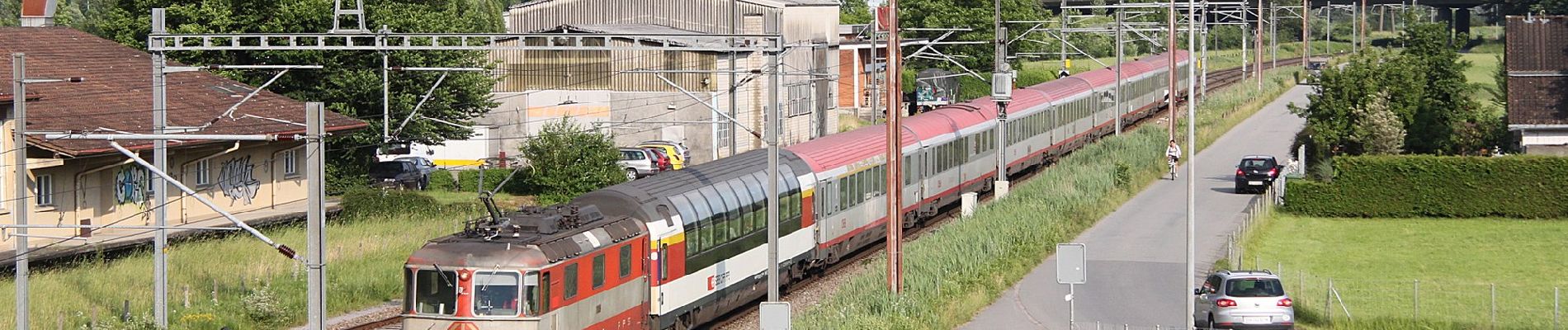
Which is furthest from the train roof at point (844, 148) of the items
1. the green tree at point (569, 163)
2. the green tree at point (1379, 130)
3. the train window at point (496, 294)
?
the green tree at point (1379, 130)

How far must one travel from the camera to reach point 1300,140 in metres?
56.5

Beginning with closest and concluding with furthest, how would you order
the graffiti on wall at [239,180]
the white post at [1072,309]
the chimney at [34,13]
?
the white post at [1072,309] → the chimney at [34,13] → the graffiti on wall at [239,180]

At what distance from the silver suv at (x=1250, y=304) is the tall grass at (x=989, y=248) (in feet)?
13.9

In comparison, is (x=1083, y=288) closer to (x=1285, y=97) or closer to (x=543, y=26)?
(x=543, y=26)

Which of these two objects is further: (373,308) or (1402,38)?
(1402,38)

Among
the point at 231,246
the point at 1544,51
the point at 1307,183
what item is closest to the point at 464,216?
the point at 231,246

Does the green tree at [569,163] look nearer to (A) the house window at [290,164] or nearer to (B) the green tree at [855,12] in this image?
(A) the house window at [290,164]

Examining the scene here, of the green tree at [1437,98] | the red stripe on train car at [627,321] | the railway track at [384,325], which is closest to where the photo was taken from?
the red stripe on train car at [627,321]

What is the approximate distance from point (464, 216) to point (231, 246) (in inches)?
307

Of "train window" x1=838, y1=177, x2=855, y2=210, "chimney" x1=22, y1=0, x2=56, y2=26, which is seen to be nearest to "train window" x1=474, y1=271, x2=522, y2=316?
"train window" x1=838, y1=177, x2=855, y2=210

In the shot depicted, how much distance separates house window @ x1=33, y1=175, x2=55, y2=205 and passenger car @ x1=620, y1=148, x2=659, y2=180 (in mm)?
21345

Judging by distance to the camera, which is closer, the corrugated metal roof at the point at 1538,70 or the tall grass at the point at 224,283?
the tall grass at the point at 224,283

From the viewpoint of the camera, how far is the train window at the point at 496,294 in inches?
803

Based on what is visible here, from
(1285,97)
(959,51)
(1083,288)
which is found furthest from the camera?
(959,51)
